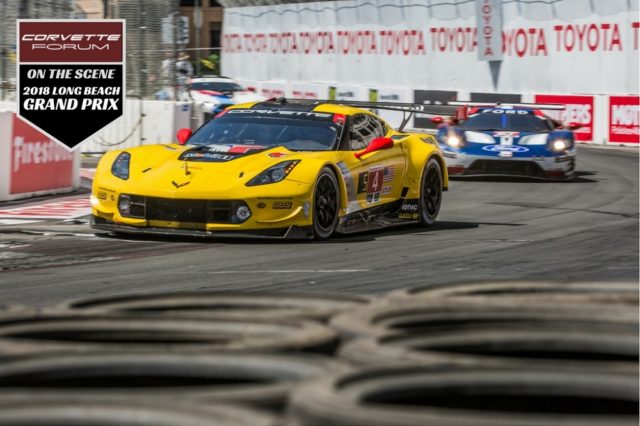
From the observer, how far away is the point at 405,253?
38.7ft

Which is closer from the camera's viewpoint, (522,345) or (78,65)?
(522,345)

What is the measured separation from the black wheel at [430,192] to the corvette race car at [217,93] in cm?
1743

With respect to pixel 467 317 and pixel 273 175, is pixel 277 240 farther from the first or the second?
pixel 467 317

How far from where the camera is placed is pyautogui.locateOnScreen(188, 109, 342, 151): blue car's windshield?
1307 centimetres

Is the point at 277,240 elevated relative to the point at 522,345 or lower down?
lower down

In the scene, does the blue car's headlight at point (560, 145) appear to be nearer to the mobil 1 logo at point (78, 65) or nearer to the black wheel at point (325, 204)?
the mobil 1 logo at point (78, 65)

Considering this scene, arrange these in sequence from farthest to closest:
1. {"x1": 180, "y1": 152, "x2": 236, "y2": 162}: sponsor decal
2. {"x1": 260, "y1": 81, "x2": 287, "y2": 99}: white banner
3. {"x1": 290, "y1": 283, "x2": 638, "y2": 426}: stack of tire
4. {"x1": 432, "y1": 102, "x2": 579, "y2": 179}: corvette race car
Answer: {"x1": 260, "y1": 81, "x2": 287, "y2": 99}: white banner, {"x1": 432, "y1": 102, "x2": 579, "y2": 179}: corvette race car, {"x1": 180, "y1": 152, "x2": 236, "y2": 162}: sponsor decal, {"x1": 290, "y1": 283, "x2": 638, "y2": 426}: stack of tire

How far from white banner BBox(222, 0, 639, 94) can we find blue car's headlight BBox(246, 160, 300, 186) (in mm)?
25465

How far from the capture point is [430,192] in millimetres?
14703

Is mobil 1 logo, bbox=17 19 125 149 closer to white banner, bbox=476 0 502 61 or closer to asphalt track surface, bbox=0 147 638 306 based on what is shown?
asphalt track surface, bbox=0 147 638 306

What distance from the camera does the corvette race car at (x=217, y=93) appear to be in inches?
1339

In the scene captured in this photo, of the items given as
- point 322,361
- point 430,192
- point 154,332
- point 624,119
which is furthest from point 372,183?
point 624,119

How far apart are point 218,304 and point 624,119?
28.9m

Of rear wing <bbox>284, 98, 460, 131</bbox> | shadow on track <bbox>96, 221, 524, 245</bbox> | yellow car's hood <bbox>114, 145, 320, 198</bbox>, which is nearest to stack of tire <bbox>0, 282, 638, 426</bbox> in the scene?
yellow car's hood <bbox>114, 145, 320, 198</bbox>
